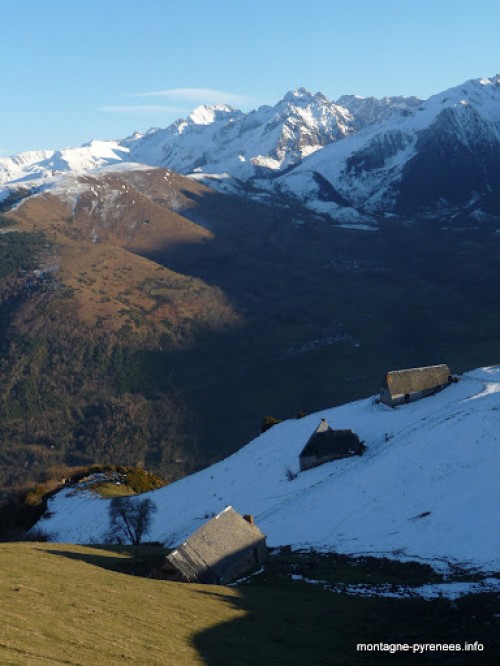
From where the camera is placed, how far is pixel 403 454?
64625mm

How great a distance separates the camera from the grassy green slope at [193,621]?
2427 centimetres

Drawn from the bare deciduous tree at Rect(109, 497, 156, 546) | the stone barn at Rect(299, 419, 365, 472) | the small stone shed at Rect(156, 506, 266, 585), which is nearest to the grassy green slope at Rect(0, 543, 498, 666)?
the small stone shed at Rect(156, 506, 266, 585)

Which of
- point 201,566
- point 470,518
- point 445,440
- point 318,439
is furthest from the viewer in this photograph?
point 318,439

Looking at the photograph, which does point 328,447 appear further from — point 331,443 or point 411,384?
point 411,384

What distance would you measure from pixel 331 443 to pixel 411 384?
13560 millimetres

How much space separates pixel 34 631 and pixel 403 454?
146 ft

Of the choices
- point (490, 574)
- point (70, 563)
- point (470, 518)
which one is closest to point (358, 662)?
point (490, 574)

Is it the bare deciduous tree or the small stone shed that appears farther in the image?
the bare deciduous tree

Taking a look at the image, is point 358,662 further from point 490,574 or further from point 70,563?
point 70,563

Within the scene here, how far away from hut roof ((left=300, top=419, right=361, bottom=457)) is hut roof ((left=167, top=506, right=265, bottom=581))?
23997mm

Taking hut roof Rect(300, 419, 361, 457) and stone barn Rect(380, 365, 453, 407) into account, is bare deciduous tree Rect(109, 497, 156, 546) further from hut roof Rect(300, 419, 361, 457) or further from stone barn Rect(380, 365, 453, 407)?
stone barn Rect(380, 365, 453, 407)

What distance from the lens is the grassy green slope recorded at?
24.3 meters

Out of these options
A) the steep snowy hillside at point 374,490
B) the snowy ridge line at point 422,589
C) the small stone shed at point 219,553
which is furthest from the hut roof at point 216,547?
the steep snowy hillside at point 374,490

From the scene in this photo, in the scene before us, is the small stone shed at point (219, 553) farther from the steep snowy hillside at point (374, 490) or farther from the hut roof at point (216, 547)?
the steep snowy hillside at point (374, 490)
